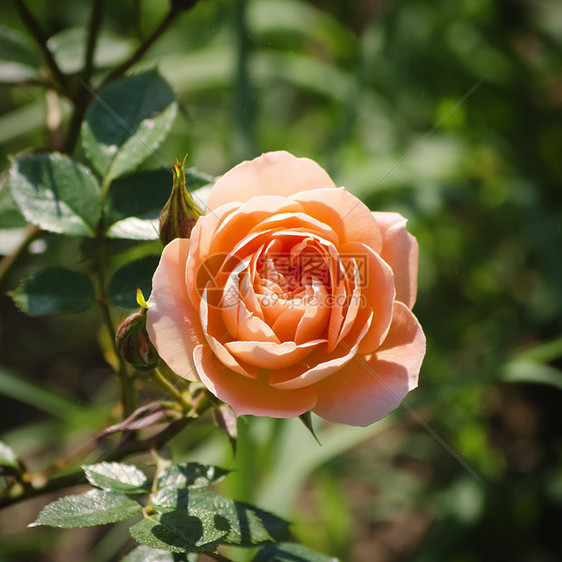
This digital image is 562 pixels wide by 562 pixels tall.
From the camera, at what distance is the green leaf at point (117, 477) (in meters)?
0.50

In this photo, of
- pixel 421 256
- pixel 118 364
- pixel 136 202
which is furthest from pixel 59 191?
pixel 421 256

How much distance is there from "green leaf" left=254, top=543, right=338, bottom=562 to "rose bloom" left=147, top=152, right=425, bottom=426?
16 centimetres

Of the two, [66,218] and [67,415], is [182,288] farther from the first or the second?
[67,415]

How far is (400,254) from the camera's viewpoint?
518 mm

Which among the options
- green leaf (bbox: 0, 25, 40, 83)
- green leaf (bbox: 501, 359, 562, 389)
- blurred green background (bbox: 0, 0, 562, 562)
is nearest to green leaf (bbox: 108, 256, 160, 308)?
green leaf (bbox: 0, 25, 40, 83)

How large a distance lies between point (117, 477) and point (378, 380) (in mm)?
235

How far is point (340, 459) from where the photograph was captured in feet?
4.47

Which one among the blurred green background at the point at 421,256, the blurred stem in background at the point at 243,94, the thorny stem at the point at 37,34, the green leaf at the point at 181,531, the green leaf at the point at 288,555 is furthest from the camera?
the blurred green background at the point at 421,256

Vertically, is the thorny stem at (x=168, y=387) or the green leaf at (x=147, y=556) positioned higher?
the thorny stem at (x=168, y=387)

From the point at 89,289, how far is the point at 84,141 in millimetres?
149

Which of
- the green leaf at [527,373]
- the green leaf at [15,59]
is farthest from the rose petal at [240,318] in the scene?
the green leaf at [527,373]

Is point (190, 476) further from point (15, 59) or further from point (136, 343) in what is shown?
point (15, 59)

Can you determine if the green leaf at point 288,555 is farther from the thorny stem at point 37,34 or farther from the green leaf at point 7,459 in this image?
the thorny stem at point 37,34

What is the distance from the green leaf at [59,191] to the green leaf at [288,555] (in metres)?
0.34
